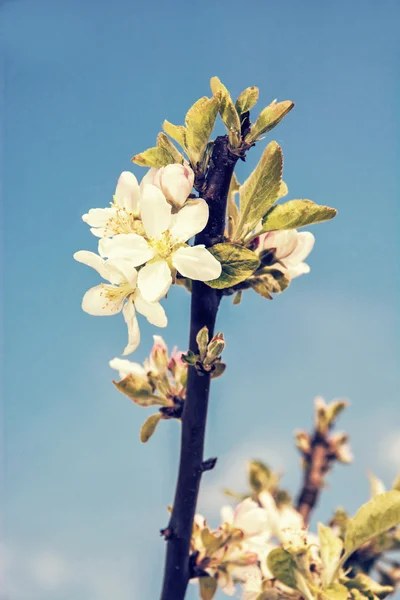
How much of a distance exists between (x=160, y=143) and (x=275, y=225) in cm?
35

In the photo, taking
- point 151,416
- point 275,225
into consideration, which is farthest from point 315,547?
point 275,225

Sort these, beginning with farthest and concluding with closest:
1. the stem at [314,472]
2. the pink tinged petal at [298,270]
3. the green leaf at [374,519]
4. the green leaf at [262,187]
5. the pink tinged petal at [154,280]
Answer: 1. the stem at [314,472]
2. the pink tinged petal at [298,270]
3. the green leaf at [374,519]
4. the green leaf at [262,187]
5. the pink tinged petal at [154,280]

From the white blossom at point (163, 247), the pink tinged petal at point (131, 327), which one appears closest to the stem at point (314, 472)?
the pink tinged petal at point (131, 327)

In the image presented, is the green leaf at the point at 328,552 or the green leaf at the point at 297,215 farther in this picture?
the green leaf at the point at 328,552

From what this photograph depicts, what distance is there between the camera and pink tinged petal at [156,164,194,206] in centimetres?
134

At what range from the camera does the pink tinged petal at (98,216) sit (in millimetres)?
1467

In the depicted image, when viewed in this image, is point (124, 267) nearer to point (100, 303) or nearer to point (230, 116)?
point (100, 303)

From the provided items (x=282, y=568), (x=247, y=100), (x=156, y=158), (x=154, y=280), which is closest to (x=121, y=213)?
(x=156, y=158)

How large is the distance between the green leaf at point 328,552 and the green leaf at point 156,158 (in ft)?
3.68

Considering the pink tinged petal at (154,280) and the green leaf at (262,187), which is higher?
the green leaf at (262,187)

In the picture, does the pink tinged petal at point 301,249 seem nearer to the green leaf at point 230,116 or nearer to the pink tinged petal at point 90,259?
the green leaf at point 230,116

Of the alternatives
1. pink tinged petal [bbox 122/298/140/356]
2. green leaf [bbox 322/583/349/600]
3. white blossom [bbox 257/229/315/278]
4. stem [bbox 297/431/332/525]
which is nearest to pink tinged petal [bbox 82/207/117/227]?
pink tinged petal [bbox 122/298/140/356]

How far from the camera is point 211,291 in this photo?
4.60 ft

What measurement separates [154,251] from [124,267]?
86 millimetres
